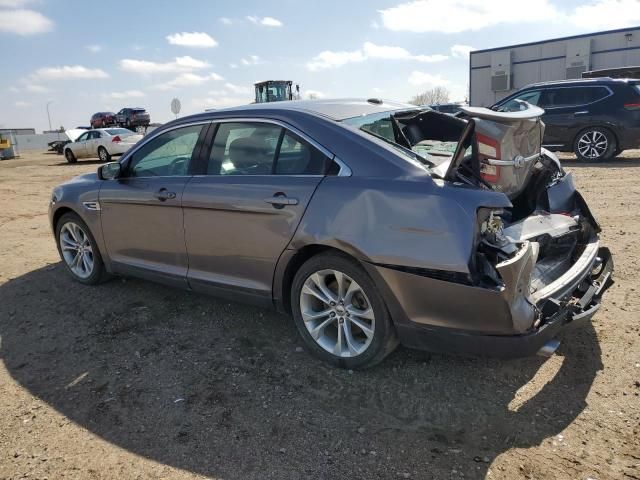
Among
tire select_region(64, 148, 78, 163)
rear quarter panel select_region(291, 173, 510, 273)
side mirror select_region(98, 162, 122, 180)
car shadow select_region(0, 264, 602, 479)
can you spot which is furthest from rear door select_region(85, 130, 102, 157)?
rear quarter panel select_region(291, 173, 510, 273)

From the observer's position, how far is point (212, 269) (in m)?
3.69

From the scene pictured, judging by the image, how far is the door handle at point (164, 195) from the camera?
3822 millimetres

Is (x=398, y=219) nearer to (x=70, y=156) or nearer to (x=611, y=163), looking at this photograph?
(x=611, y=163)

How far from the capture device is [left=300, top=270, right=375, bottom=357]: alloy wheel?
10.0 ft

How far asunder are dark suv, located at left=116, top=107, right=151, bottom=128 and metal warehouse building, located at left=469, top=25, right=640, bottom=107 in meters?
23.4

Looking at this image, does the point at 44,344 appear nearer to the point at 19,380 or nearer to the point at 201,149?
the point at 19,380

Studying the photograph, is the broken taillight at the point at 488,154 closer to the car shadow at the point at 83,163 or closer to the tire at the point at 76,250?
the tire at the point at 76,250

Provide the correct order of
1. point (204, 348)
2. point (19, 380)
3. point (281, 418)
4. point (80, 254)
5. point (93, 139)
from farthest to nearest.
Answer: point (93, 139), point (80, 254), point (204, 348), point (19, 380), point (281, 418)

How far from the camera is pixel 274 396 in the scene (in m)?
2.99

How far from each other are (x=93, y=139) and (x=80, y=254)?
58.6 ft

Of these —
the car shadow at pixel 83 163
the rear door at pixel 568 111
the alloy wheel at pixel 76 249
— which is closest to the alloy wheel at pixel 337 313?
the alloy wheel at pixel 76 249

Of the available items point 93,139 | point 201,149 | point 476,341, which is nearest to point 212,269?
point 201,149

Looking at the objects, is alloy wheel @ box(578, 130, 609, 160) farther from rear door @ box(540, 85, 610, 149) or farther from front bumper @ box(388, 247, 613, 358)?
front bumper @ box(388, 247, 613, 358)

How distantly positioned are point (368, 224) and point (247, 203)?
94 cm
